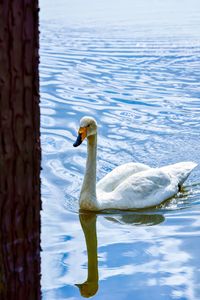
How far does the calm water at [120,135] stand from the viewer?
5398mm

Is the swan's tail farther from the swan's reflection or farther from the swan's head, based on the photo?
the swan's head

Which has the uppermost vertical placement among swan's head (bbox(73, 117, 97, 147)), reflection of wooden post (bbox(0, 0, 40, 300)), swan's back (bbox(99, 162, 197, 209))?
reflection of wooden post (bbox(0, 0, 40, 300))

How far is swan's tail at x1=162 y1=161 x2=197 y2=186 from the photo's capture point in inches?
282

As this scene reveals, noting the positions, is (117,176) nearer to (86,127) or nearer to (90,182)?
(90,182)

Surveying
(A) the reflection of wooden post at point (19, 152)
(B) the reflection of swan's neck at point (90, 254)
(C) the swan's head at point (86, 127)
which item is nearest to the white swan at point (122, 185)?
(C) the swan's head at point (86, 127)

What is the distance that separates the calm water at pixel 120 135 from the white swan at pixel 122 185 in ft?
0.30

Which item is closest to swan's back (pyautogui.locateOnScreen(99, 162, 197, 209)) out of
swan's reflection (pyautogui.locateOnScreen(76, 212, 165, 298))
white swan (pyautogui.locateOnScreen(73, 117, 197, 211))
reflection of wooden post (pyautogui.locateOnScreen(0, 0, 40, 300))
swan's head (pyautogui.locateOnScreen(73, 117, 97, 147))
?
white swan (pyautogui.locateOnScreen(73, 117, 197, 211))

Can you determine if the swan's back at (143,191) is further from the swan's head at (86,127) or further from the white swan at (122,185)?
the swan's head at (86,127)

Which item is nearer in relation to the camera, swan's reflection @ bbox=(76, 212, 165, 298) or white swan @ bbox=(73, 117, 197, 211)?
swan's reflection @ bbox=(76, 212, 165, 298)

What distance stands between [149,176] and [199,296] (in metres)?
1.94

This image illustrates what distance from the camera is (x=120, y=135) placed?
27.8ft

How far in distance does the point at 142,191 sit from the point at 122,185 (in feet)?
0.54

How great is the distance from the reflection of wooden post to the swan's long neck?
373 centimetres

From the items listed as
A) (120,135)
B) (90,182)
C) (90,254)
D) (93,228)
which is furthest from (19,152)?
(120,135)
